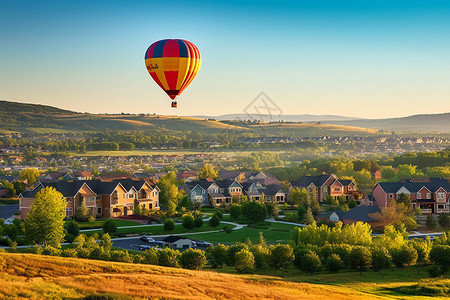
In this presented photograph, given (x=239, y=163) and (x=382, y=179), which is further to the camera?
(x=239, y=163)

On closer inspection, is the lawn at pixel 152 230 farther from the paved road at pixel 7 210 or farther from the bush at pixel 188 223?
the paved road at pixel 7 210

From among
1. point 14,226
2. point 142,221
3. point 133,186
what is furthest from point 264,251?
point 133,186

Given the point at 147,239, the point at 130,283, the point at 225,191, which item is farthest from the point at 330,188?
the point at 130,283

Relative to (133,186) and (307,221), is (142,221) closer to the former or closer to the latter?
(133,186)

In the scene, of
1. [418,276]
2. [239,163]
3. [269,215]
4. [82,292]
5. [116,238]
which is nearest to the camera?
[82,292]

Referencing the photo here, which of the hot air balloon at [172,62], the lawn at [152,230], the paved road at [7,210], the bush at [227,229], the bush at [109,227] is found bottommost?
the lawn at [152,230]

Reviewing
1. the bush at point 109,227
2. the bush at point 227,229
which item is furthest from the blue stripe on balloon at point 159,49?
the bush at point 227,229

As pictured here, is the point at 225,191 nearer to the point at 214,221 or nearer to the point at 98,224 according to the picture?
the point at 214,221
